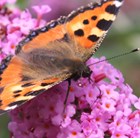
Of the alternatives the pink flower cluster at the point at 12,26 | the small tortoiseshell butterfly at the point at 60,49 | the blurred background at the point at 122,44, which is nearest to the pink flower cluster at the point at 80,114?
the small tortoiseshell butterfly at the point at 60,49

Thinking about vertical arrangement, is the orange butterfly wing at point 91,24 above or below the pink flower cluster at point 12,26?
below

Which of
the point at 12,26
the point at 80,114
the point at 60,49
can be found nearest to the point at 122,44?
the point at 12,26

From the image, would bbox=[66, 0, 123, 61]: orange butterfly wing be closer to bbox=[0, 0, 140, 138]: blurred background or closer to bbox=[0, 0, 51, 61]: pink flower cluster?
bbox=[0, 0, 51, 61]: pink flower cluster

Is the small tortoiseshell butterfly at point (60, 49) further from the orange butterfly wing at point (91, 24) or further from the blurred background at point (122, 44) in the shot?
the blurred background at point (122, 44)

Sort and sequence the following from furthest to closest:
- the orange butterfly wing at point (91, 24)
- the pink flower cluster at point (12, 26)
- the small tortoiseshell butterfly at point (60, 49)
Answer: the pink flower cluster at point (12, 26) < the orange butterfly wing at point (91, 24) < the small tortoiseshell butterfly at point (60, 49)

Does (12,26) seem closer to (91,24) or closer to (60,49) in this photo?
(60,49)

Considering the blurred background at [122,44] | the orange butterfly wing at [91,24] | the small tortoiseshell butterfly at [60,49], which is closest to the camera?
the small tortoiseshell butterfly at [60,49]

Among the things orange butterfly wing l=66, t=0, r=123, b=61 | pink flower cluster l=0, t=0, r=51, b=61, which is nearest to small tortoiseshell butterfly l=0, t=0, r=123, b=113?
orange butterfly wing l=66, t=0, r=123, b=61

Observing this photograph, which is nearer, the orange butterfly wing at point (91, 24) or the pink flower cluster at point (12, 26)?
the orange butterfly wing at point (91, 24)
